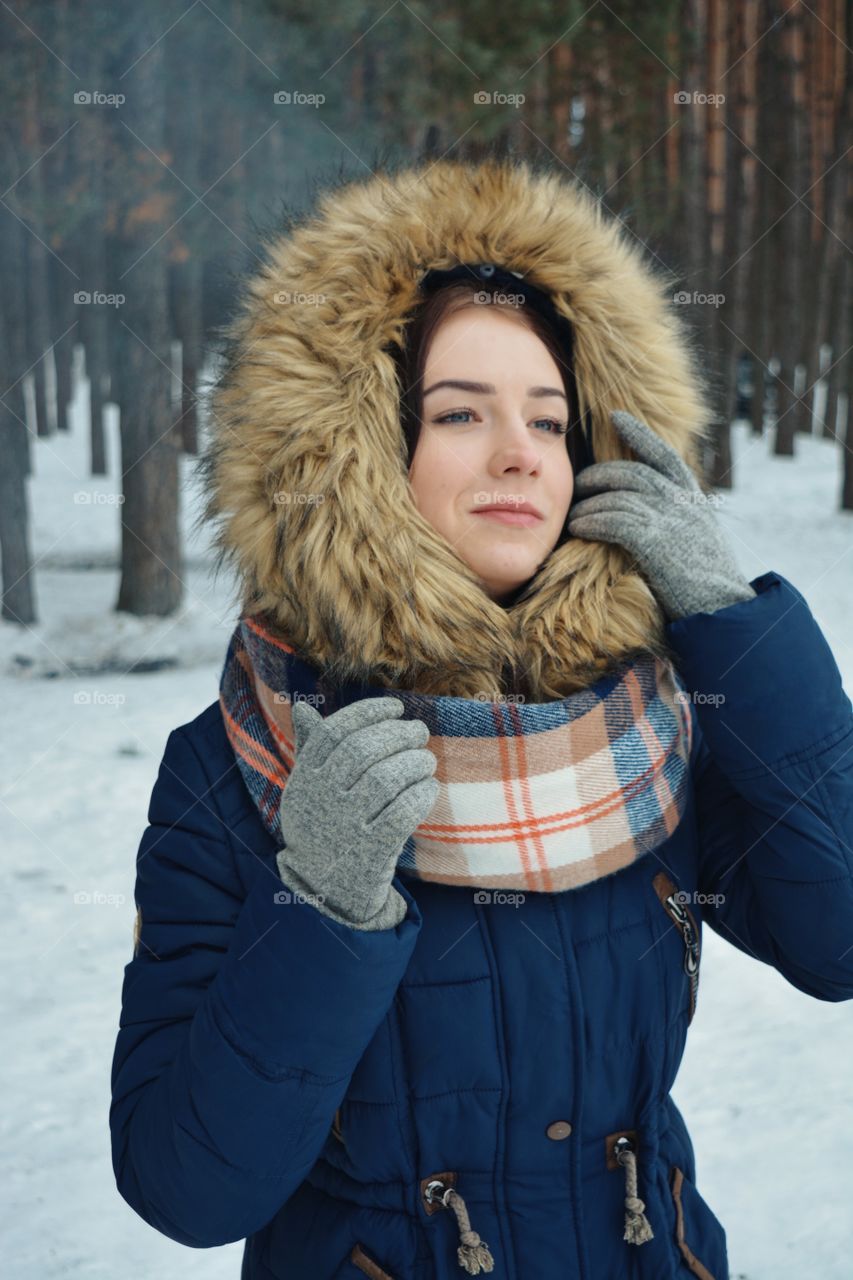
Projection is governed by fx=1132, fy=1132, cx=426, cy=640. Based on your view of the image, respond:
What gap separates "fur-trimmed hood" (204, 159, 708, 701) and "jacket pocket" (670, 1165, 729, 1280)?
676mm

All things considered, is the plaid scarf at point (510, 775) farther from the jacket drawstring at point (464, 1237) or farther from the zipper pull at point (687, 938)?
the jacket drawstring at point (464, 1237)

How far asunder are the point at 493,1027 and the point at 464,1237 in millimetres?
236

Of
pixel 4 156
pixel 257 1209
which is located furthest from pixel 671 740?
pixel 4 156

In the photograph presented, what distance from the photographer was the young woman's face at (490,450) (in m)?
1.51

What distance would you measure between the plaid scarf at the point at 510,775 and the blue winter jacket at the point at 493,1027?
0.06 metres

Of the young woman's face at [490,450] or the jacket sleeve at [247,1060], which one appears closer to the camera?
the jacket sleeve at [247,1060]

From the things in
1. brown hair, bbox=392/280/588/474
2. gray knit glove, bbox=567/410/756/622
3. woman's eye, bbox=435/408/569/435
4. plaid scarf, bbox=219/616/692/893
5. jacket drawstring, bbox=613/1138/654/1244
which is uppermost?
brown hair, bbox=392/280/588/474

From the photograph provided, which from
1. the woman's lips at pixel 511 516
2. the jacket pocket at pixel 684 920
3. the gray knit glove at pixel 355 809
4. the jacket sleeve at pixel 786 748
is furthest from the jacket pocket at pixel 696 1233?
the woman's lips at pixel 511 516

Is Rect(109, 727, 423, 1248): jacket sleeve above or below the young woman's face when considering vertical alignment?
below

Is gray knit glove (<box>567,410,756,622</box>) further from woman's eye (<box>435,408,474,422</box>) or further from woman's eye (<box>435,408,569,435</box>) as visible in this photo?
woman's eye (<box>435,408,474,422</box>)

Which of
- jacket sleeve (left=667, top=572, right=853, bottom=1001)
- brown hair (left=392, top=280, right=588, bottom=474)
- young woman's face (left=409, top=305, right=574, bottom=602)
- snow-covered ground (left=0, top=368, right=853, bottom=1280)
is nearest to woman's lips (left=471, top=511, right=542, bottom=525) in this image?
young woman's face (left=409, top=305, right=574, bottom=602)

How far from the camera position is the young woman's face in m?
1.51

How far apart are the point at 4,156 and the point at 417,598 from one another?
1013 cm

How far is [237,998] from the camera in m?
1.24
